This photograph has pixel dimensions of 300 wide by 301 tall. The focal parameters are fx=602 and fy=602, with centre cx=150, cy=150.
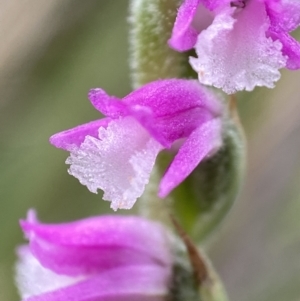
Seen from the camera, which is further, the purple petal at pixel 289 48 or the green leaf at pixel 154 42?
the green leaf at pixel 154 42

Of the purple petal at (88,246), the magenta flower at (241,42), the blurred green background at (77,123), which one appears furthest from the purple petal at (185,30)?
the blurred green background at (77,123)

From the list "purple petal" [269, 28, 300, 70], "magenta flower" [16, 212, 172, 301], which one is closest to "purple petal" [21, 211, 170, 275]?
"magenta flower" [16, 212, 172, 301]

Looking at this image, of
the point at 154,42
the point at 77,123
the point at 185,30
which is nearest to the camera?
the point at 185,30

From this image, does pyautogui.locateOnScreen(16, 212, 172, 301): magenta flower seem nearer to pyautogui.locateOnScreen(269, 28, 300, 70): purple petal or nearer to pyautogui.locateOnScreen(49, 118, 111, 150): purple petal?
pyautogui.locateOnScreen(49, 118, 111, 150): purple petal

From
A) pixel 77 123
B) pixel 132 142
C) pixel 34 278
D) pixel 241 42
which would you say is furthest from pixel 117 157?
pixel 77 123

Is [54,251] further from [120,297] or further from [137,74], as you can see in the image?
[137,74]

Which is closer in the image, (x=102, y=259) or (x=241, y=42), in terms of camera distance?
(x=241, y=42)

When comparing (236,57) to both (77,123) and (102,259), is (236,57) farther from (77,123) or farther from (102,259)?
(77,123)

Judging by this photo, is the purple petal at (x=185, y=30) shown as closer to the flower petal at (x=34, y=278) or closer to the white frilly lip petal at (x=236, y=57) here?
the white frilly lip petal at (x=236, y=57)
